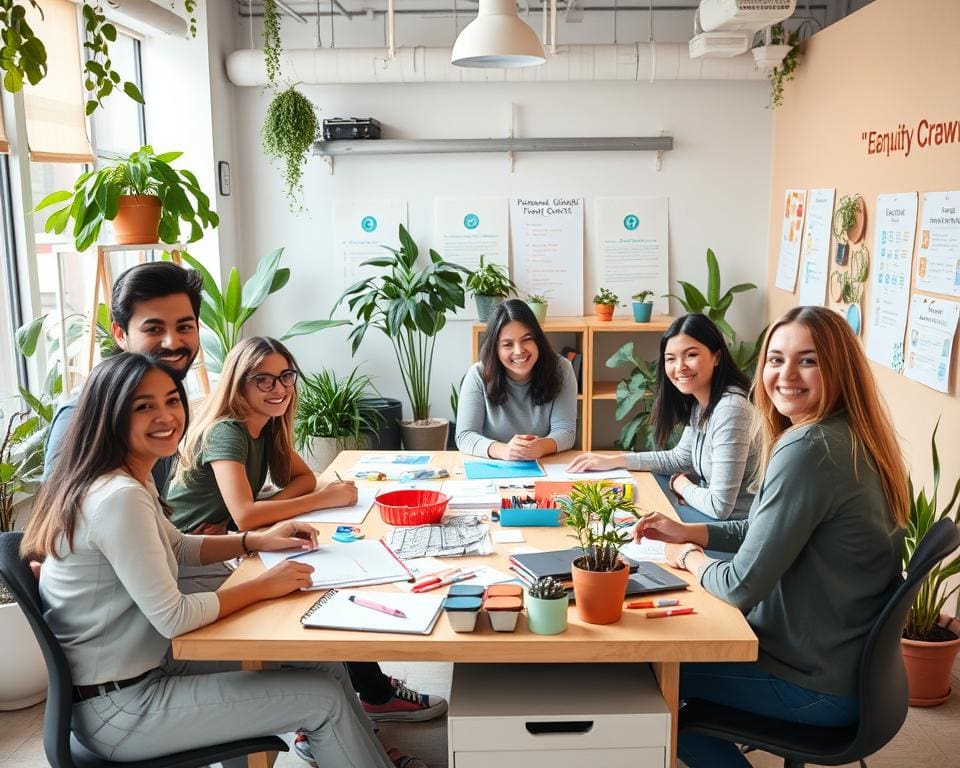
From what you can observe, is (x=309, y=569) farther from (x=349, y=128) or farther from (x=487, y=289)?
(x=349, y=128)

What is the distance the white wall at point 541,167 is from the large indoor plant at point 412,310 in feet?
0.55

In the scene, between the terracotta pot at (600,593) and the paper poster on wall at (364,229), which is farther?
the paper poster on wall at (364,229)

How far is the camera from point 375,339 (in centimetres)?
570

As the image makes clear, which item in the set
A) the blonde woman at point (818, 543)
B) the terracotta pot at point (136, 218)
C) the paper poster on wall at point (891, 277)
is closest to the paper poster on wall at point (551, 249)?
the paper poster on wall at point (891, 277)

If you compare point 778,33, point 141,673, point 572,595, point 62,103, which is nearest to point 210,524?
point 141,673

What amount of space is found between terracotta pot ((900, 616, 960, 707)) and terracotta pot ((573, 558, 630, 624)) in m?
1.55

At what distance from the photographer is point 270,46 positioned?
209 inches

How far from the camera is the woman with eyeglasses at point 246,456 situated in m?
2.50

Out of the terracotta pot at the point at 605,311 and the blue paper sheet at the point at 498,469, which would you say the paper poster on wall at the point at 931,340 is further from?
the terracotta pot at the point at 605,311

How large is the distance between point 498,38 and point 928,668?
2.32 m

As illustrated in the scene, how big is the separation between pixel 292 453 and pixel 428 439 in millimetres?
2518

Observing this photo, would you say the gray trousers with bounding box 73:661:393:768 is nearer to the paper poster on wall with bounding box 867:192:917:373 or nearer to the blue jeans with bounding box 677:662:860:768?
the blue jeans with bounding box 677:662:860:768

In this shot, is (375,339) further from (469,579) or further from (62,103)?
(469,579)

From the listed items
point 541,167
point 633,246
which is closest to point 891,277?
point 633,246
